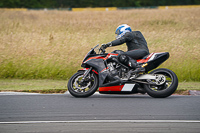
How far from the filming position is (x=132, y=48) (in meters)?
8.50

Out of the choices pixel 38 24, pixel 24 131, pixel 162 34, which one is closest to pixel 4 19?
pixel 38 24

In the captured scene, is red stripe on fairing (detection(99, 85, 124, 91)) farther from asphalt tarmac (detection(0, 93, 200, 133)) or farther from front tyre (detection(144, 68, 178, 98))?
front tyre (detection(144, 68, 178, 98))

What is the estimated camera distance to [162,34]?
19547 mm

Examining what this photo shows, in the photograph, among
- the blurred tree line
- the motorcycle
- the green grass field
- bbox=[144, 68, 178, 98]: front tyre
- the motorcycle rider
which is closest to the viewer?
bbox=[144, 68, 178, 98]: front tyre

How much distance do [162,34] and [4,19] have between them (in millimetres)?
11454

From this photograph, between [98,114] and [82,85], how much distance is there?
6.92 ft

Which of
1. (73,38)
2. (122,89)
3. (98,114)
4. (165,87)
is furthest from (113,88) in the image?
(73,38)

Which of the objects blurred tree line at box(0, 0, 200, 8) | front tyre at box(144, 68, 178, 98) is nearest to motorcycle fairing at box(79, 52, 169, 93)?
front tyre at box(144, 68, 178, 98)


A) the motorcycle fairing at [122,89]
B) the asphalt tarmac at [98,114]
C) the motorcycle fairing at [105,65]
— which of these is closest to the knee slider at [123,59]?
the motorcycle fairing at [105,65]

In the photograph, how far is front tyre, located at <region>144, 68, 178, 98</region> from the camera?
7.77 meters

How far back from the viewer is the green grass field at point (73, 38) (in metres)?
14.0

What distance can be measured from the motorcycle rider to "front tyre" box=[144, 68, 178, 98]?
1.45ft

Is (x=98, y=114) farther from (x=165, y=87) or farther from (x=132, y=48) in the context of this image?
(x=132, y=48)

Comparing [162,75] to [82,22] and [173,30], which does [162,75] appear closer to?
[173,30]
